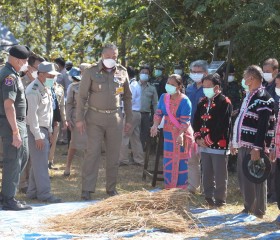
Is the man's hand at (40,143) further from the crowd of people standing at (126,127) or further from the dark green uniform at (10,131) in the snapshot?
the dark green uniform at (10,131)

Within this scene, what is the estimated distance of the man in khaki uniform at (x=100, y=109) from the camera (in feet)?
31.1

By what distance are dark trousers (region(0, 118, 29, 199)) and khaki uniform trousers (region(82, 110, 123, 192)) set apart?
1.27 meters

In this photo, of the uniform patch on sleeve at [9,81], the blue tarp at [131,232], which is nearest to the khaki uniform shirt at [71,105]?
the blue tarp at [131,232]

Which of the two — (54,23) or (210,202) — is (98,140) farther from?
(54,23)

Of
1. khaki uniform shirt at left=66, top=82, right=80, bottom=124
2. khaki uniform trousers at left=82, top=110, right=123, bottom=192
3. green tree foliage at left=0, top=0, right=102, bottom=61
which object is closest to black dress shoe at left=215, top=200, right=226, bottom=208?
khaki uniform trousers at left=82, top=110, right=123, bottom=192

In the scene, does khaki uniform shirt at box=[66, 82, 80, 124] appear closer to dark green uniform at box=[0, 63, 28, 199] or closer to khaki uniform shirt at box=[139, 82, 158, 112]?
khaki uniform shirt at box=[139, 82, 158, 112]

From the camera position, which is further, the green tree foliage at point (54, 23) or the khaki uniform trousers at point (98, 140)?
the green tree foliage at point (54, 23)

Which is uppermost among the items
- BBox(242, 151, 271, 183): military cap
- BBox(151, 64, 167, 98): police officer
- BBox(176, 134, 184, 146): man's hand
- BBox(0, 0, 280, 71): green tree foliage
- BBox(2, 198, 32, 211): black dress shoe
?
BBox(0, 0, 280, 71): green tree foliage

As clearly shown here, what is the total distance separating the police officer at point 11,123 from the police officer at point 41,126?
668mm

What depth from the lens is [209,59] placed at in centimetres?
1358

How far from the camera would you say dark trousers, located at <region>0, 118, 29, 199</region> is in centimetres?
833

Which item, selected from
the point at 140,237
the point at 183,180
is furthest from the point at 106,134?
the point at 140,237

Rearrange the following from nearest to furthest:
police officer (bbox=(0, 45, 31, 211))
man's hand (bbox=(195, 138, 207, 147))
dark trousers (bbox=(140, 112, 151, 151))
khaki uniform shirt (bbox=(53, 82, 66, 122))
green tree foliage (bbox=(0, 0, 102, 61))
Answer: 1. police officer (bbox=(0, 45, 31, 211))
2. man's hand (bbox=(195, 138, 207, 147))
3. khaki uniform shirt (bbox=(53, 82, 66, 122))
4. dark trousers (bbox=(140, 112, 151, 151))
5. green tree foliage (bbox=(0, 0, 102, 61))

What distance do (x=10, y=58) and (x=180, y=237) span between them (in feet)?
9.75
